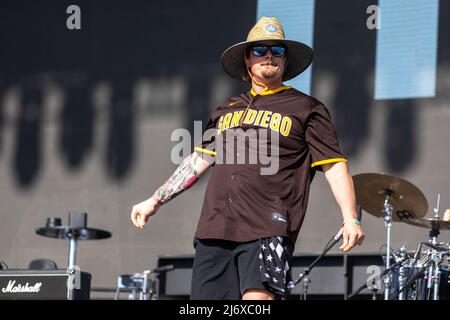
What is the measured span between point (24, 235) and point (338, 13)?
4259mm

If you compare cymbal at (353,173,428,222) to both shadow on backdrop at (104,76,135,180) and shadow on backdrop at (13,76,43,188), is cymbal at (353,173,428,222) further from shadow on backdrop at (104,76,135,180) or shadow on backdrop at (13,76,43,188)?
shadow on backdrop at (13,76,43,188)

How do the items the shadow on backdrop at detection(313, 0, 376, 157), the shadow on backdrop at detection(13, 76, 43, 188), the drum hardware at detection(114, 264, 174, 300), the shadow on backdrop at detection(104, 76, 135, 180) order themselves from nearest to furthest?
the drum hardware at detection(114, 264, 174, 300) → the shadow on backdrop at detection(313, 0, 376, 157) → the shadow on backdrop at detection(104, 76, 135, 180) → the shadow on backdrop at detection(13, 76, 43, 188)

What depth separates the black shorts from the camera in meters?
4.12

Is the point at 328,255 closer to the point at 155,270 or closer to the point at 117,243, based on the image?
the point at 155,270

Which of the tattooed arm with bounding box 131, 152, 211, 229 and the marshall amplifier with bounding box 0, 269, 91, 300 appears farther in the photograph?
the marshall amplifier with bounding box 0, 269, 91, 300

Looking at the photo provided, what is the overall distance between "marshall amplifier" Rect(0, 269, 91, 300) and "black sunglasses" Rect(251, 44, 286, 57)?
104 inches

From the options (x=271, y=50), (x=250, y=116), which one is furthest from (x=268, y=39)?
(x=250, y=116)

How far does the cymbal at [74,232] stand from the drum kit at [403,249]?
9.28 feet

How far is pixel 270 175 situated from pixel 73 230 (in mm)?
5326

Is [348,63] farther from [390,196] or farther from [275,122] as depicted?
[275,122]

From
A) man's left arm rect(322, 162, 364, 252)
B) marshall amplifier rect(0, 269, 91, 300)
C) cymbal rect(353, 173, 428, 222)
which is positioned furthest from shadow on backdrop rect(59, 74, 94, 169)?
man's left arm rect(322, 162, 364, 252)

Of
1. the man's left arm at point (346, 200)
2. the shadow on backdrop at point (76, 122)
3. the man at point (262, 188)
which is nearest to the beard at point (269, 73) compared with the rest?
the man at point (262, 188)

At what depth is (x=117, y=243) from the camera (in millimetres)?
10422

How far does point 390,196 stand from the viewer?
7.83 metres
